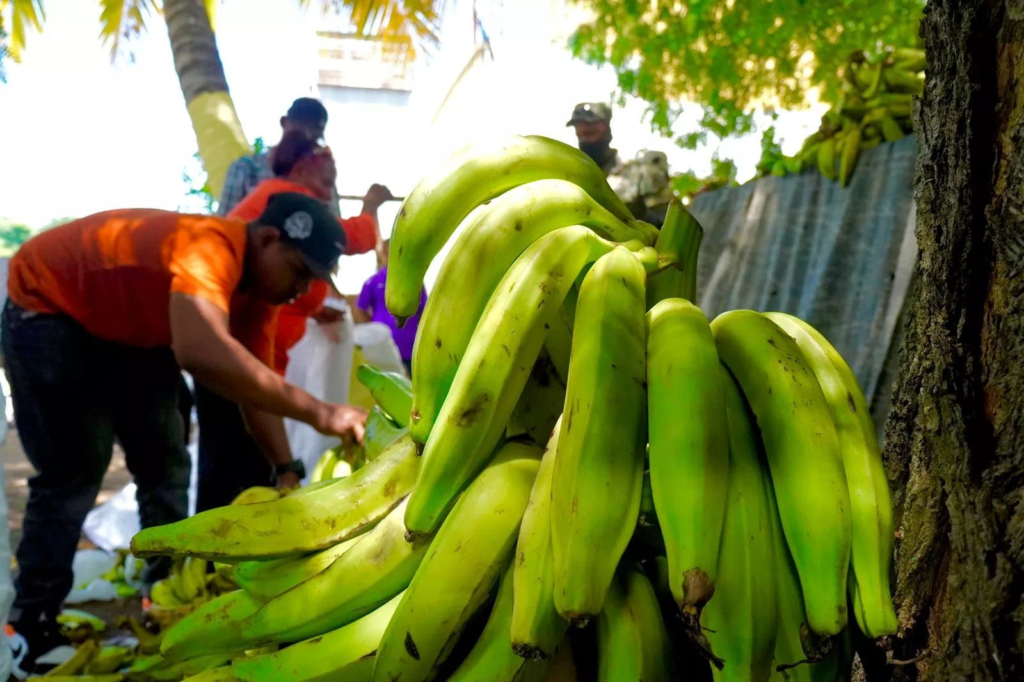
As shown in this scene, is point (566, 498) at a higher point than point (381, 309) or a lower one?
higher

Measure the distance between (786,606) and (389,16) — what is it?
4.92 metres

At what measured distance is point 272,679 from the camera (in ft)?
2.51

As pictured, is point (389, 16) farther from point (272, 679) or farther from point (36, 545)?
point (272, 679)

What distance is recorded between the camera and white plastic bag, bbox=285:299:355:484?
3.42 m

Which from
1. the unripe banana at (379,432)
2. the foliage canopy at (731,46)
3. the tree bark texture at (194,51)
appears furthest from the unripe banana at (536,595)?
the foliage canopy at (731,46)

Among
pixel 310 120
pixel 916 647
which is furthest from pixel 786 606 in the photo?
pixel 310 120

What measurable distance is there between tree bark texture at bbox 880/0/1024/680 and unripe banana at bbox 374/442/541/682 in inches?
13.7

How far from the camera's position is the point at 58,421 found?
2357mm

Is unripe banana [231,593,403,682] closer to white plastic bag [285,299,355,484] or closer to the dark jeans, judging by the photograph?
the dark jeans

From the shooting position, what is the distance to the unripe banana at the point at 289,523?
856 mm

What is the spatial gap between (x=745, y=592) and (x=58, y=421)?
2.37 metres

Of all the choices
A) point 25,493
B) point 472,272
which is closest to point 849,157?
point 472,272

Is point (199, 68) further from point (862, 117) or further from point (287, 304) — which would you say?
point (862, 117)

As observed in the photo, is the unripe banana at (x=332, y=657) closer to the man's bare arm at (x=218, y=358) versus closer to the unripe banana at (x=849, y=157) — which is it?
the man's bare arm at (x=218, y=358)
